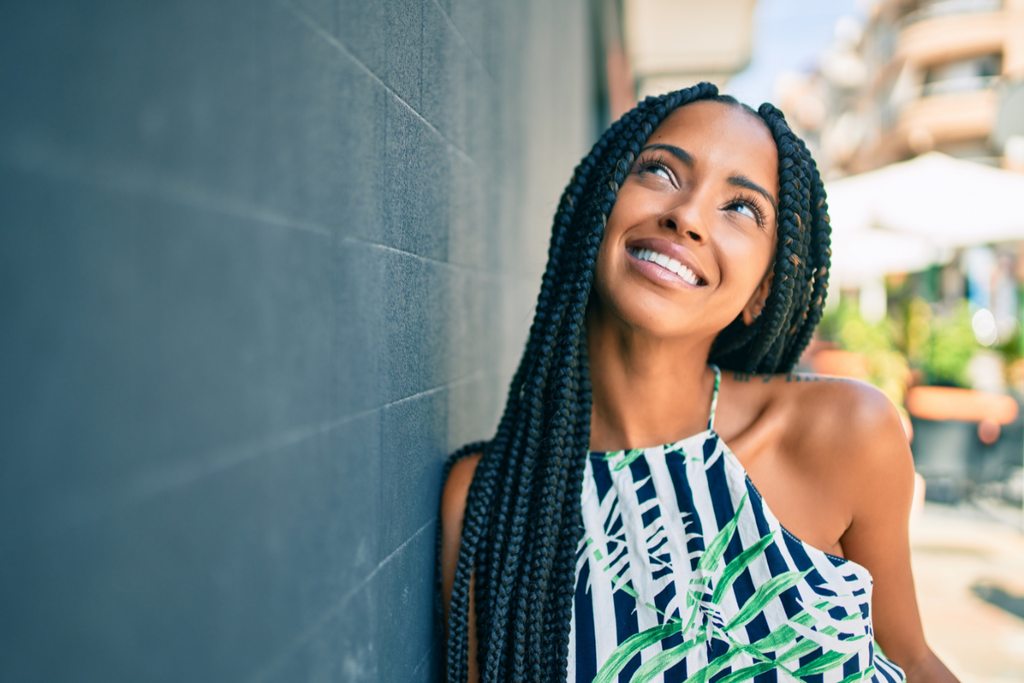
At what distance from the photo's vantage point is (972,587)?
433 centimetres

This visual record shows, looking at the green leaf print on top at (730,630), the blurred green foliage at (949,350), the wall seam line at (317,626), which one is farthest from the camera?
the blurred green foliage at (949,350)

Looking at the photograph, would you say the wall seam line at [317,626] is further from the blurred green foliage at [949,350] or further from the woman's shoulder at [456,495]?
the blurred green foliage at [949,350]

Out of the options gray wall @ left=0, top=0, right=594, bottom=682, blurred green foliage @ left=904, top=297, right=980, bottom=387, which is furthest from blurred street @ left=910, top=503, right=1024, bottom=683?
gray wall @ left=0, top=0, right=594, bottom=682

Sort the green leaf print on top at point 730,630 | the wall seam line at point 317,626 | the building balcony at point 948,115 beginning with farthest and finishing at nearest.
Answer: the building balcony at point 948,115
the green leaf print on top at point 730,630
the wall seam line at point 317,626

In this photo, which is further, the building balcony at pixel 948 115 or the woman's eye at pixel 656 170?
the building balcony at pixel 948 115

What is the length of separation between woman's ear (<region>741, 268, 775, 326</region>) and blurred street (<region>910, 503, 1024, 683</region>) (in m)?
2.60

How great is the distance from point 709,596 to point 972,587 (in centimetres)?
385

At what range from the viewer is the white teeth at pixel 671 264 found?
4.92 feet

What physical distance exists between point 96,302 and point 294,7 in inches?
17.8

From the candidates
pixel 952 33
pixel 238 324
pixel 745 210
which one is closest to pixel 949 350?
pixel 745 210

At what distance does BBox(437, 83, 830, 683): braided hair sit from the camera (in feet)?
4.72

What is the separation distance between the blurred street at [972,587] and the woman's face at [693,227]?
112 inches

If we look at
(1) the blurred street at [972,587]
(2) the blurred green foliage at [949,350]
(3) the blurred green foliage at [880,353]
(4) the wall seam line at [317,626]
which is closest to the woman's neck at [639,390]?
(4) the wall seam line at [317,626]

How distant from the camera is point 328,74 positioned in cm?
90
